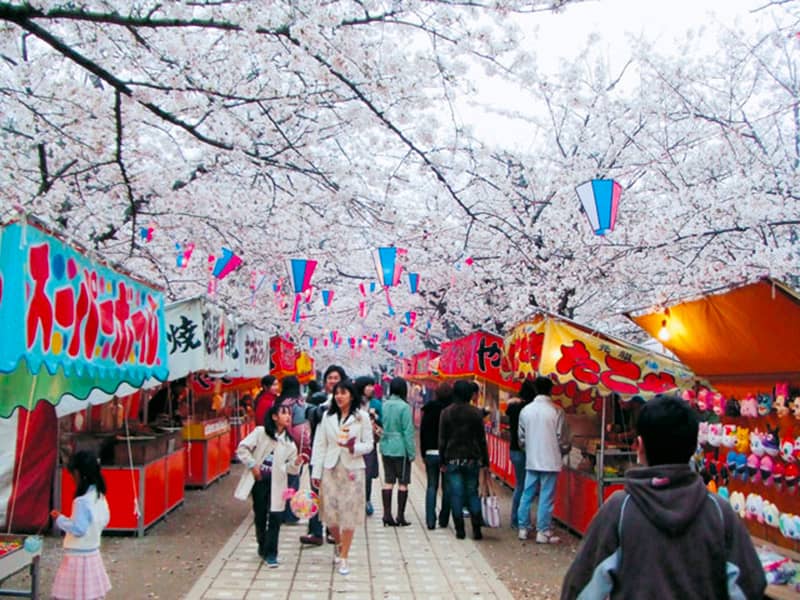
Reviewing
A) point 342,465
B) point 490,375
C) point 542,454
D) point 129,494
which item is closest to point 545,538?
point 542,454

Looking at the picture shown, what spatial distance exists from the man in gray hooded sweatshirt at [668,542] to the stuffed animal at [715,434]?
440cm

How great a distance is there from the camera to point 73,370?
4.84 metres

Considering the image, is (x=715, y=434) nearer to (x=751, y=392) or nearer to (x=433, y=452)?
(x=751, y=392)

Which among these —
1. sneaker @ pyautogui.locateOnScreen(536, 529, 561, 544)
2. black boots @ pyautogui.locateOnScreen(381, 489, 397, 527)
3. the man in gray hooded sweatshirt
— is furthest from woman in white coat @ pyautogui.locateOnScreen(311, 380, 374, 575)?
the man in gray hooded sweatshirt

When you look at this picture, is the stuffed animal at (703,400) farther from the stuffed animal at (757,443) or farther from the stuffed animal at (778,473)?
the stuffed animal at (778,473)

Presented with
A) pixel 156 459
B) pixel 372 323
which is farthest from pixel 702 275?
pixel 372 323

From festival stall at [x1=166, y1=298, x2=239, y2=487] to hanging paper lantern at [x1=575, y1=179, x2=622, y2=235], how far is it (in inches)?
210

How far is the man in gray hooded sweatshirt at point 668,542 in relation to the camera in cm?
282

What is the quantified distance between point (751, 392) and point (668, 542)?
4415 mm

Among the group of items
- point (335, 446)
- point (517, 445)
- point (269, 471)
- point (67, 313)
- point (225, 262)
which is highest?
point (225, 262)

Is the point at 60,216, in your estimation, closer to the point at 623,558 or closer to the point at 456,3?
the point at 456,3

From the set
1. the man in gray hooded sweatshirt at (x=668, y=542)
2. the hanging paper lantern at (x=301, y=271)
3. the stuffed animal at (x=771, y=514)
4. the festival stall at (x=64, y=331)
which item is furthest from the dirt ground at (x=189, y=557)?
the man in gray hooded sweatshirt at (x=668, y=542)

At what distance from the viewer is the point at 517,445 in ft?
37.6

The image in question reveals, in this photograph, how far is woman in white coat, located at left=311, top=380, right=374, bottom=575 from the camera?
25.8 ft
